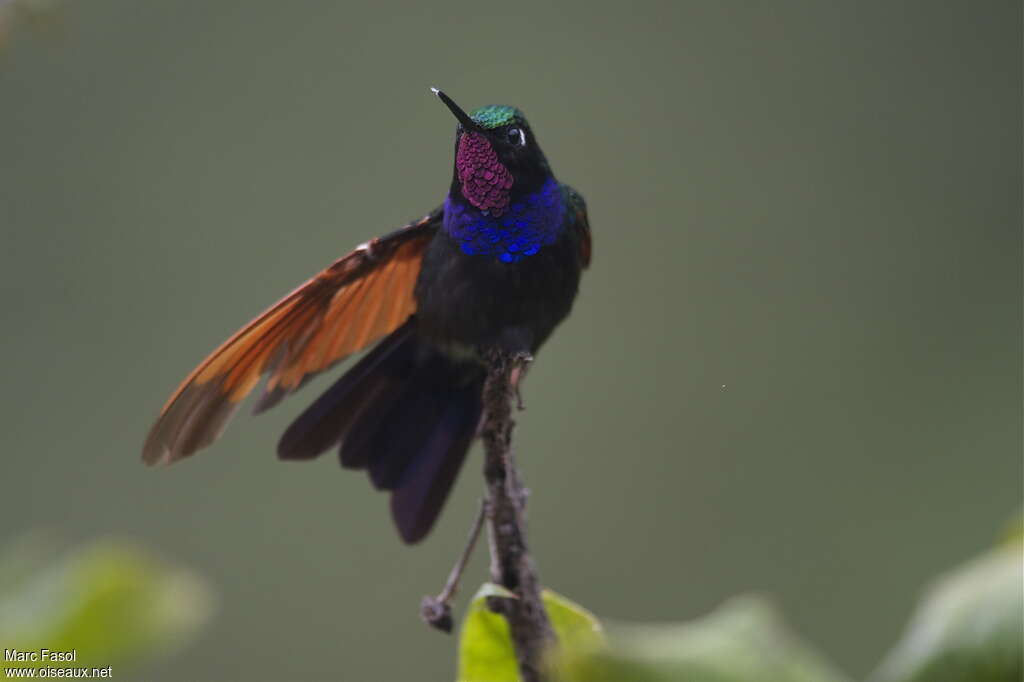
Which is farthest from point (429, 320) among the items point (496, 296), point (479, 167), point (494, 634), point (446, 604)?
point (494, 634)

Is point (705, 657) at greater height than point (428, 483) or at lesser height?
lesser

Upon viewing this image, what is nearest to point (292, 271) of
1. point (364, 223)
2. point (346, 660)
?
point (364, 223)

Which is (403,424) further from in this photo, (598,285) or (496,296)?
(598,285)

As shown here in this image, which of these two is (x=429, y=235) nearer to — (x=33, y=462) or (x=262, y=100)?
(x=33, y=462)

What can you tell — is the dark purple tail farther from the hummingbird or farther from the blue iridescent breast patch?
the blue iridescent breast patch

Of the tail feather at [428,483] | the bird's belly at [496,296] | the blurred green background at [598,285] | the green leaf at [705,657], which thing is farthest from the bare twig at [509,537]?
the blurred green background at [598,285]
